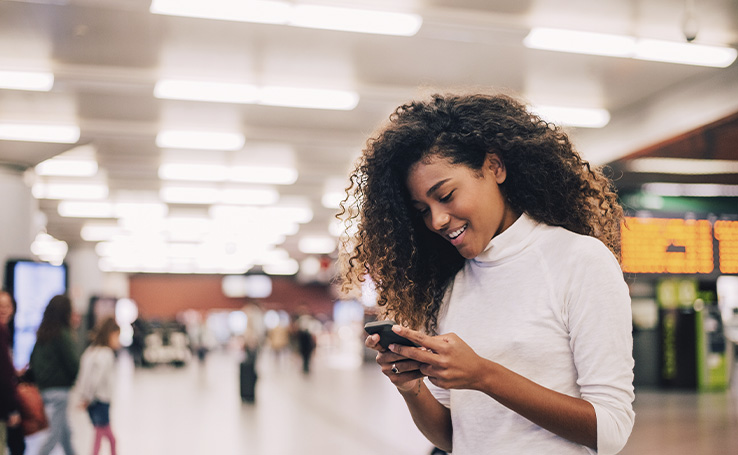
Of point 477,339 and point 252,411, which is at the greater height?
point 477,339

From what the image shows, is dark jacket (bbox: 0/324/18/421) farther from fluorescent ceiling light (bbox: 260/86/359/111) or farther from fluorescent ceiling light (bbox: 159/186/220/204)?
fluorescent ceiling light (bbox: 159/186/220/204)

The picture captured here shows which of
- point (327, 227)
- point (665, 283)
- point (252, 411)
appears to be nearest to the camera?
point (252, 411)

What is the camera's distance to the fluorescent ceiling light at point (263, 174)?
39.5ft

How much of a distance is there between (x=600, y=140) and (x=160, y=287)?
31051mm

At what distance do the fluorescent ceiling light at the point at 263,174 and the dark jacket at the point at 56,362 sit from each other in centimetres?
666

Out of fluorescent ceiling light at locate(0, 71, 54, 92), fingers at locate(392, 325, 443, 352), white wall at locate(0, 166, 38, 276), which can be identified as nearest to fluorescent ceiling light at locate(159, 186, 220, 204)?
white wall at locate(0, 166, 38, 276)

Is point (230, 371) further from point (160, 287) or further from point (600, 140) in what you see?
point (160, 287)

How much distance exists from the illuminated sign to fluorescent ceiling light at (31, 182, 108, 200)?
10.5m

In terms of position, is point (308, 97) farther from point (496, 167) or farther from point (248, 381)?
point (496, 167)

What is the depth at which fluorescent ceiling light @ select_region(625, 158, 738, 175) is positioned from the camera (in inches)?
411

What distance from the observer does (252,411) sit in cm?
974

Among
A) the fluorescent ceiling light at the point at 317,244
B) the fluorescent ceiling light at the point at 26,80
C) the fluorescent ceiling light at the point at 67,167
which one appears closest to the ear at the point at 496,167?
the fluorescent ceiling light at the point at 26,80

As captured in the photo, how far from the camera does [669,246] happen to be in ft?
27.0

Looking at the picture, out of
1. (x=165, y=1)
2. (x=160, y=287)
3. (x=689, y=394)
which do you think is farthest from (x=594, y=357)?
(x=160, y=287)
